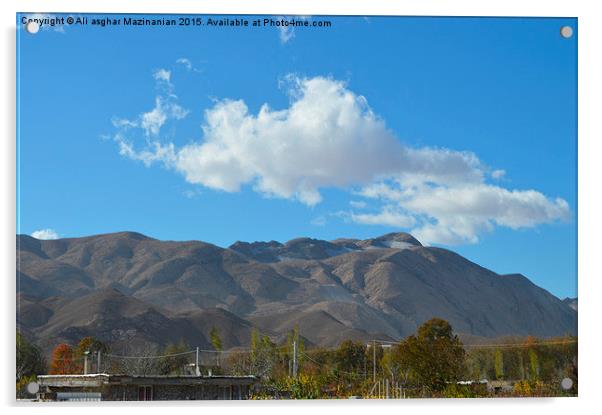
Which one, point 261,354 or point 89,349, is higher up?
point 89,349

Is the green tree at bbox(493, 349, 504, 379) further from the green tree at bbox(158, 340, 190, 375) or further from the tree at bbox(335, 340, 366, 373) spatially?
the green tree at bbox(158, 340, 190, 375)

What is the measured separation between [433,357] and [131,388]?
4.11m

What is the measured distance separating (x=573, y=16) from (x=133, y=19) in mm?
5108

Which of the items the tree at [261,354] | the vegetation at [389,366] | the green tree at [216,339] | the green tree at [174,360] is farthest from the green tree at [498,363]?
the green tree at [216,339]

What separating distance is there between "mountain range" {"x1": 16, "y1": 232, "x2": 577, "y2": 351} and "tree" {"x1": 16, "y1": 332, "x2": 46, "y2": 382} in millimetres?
719

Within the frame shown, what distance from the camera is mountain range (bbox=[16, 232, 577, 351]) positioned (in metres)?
12.8

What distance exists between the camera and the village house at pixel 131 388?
9227 mm

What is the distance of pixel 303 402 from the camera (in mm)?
9102

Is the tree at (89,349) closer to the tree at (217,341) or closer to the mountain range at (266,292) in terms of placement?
the mountain range at (266,292)

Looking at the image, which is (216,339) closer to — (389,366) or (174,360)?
(174,360)

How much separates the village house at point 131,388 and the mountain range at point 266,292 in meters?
1.37

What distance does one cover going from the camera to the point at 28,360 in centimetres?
948
